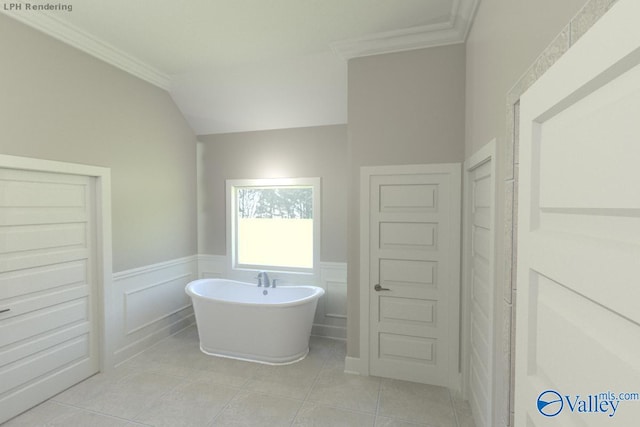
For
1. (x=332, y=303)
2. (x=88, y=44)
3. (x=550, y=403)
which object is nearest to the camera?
(x=550, y=403)

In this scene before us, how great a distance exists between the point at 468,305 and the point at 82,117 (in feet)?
12.1

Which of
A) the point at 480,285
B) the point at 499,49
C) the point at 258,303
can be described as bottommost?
the point at 258,303

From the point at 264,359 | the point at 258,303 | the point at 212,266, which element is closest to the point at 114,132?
the point at 212,266

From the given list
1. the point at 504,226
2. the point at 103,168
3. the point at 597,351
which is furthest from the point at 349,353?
Result: the point at 103,168

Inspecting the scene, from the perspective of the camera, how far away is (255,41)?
2594mm

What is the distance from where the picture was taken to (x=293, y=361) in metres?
2.93

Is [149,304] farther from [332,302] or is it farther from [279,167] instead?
[279,167]

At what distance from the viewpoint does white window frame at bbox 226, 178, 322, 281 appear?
3.57 meters

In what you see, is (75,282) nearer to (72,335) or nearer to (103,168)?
(72,335)

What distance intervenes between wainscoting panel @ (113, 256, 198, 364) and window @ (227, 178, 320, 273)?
2.37 feet

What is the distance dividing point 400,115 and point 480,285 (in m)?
1.52

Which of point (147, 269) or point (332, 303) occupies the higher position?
point (147, 269)

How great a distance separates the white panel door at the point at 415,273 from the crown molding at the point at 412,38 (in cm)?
104

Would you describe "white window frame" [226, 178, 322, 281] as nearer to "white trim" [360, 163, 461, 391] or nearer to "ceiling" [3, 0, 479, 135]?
"ceiling" [3, 0, 479, 135]
